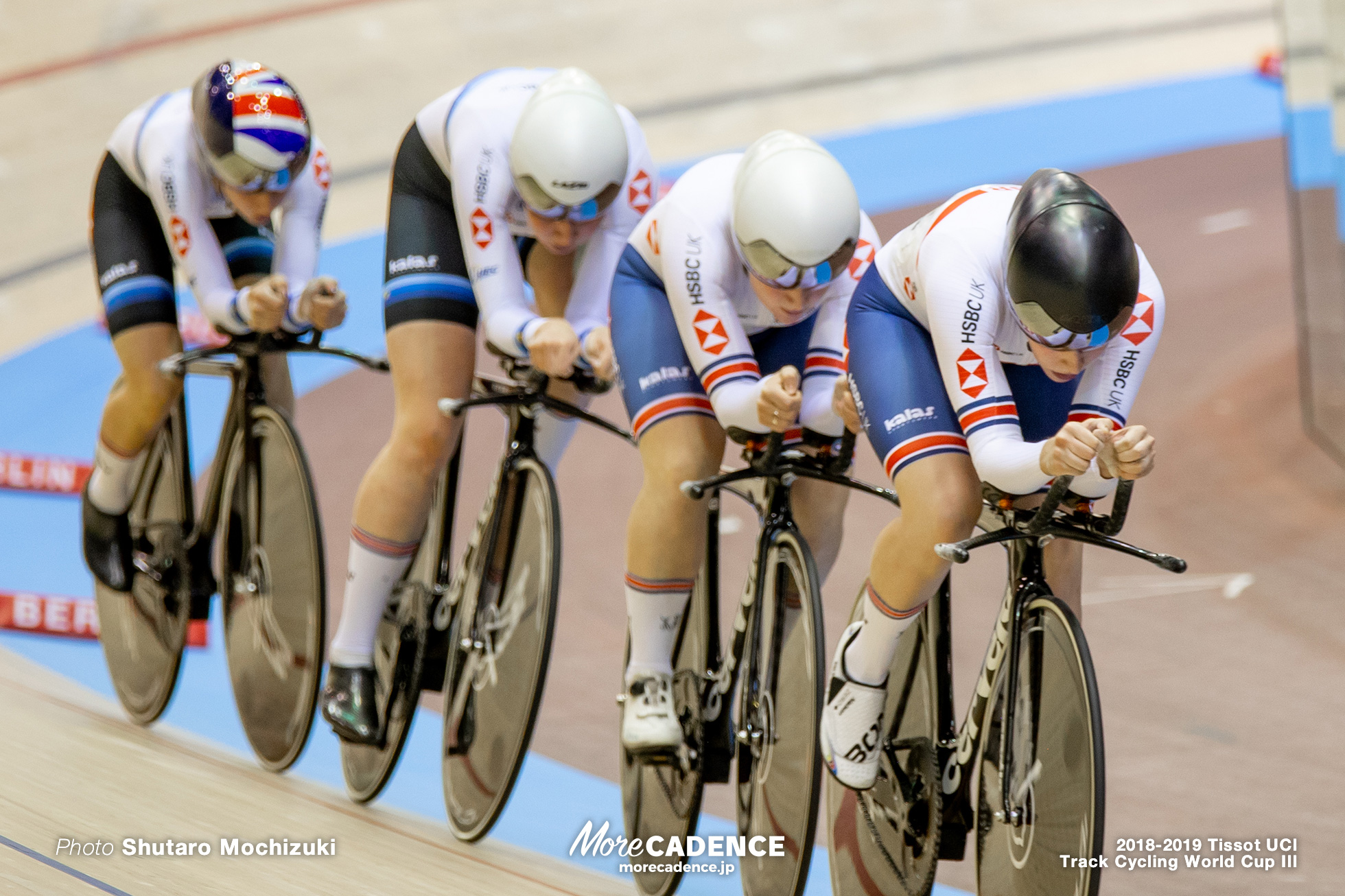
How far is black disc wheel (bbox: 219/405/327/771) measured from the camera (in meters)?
3.91

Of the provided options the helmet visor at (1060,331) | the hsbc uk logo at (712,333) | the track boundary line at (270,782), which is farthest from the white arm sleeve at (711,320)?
the track boundary line at (270,782)

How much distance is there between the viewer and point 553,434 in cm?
373

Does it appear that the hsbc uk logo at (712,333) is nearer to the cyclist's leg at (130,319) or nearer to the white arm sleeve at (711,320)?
the white arm sleeve at (711,320)

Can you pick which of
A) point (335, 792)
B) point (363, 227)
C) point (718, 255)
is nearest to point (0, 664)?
point (335, 792)

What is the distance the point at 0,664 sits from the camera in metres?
4.98

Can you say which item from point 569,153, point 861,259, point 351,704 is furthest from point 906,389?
point 351,704

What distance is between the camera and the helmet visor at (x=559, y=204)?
10.5ft

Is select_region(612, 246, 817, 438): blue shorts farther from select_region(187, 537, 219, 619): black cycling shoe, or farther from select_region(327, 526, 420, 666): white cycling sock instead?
select_region(187, 537, 219, 619): black cycling shoe

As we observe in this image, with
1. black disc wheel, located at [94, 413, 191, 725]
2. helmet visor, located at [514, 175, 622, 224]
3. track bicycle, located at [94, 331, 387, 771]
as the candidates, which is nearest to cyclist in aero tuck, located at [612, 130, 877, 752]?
helmet visor, located at [514, 175, 622, 224]

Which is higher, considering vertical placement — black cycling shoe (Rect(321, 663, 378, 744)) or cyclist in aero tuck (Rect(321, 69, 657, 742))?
cyclist in aero tuck (Rect(321, 69, 657, 742))

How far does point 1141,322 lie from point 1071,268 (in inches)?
11.3

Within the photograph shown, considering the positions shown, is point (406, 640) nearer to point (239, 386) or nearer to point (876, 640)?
point (239, 386)

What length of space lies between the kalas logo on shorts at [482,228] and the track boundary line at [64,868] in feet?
4.81

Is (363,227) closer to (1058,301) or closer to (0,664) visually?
(0,664)
